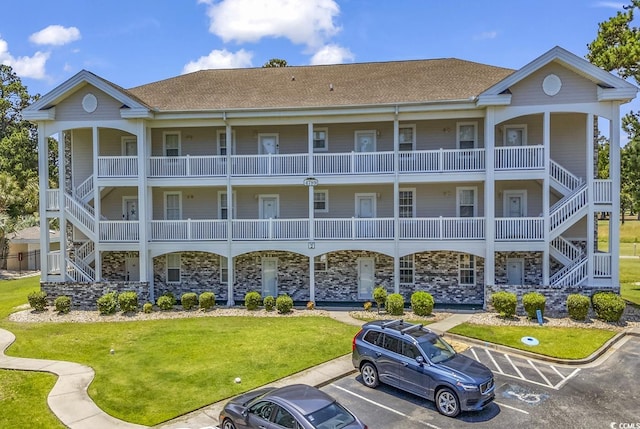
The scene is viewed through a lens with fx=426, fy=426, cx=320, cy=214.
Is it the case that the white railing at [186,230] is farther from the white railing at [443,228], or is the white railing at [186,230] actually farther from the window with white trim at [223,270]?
the white railing at [443,228]

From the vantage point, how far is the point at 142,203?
2095cm

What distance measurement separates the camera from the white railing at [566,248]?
19797 mm

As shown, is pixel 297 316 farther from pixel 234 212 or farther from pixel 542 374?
pixel 542 374

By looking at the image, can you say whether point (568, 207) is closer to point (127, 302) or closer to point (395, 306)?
point (395, 306)

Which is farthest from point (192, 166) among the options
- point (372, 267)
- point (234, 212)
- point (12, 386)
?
point (12, 386)

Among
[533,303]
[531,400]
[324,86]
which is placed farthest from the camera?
[324,86]

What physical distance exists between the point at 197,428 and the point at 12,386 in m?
6.31

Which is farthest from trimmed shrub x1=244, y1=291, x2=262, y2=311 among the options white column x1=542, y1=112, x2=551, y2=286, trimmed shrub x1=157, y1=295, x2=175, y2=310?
white column x1=542, y1=112, x2=551, y2=286

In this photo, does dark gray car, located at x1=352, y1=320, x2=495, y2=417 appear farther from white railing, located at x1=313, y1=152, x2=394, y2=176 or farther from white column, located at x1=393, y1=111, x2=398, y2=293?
white railing, located at x1=313, y1=152, x2=394, y2=176

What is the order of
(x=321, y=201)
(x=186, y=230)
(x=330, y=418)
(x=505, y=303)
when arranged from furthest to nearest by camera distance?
(x=321, y=201), (x=186, y=230), (x=505, y=303), (x=330, y=418)

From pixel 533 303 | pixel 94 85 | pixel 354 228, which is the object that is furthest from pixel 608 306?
pixel 94 85

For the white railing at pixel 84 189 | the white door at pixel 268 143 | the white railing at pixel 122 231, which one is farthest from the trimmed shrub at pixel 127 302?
the white door at pixel 268 143

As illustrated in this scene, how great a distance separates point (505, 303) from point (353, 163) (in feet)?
30.2

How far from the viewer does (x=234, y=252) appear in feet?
69.6
